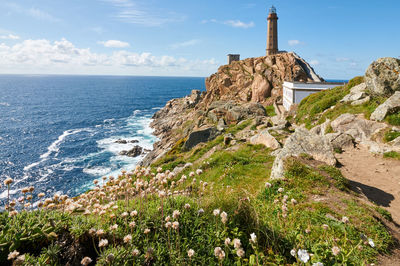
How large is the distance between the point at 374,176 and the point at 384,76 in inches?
498

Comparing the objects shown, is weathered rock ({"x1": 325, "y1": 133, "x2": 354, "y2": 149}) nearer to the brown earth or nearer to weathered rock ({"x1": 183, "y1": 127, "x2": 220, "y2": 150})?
the brown earth

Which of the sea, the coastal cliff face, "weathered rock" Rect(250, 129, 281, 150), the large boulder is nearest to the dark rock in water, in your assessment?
the sea

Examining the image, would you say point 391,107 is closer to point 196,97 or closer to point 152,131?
point 152,131

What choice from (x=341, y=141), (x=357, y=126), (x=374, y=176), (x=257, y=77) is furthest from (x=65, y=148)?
(x=374, y=176)

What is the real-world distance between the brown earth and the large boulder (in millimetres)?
8044

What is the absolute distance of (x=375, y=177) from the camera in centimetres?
1059

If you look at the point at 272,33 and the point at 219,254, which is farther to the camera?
the point at 272,33

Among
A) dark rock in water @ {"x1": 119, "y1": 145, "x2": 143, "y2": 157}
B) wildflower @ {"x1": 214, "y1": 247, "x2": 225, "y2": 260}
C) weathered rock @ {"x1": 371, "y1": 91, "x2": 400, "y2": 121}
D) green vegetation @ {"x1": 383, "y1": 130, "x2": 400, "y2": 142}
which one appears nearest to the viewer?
wildflower @ {"x1": 214, "y1": 247, "x2": 225, "y2": 260}

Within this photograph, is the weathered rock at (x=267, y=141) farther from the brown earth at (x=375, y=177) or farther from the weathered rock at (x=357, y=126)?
the weathered rock at (x=357, y=126)

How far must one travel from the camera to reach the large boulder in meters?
17.9

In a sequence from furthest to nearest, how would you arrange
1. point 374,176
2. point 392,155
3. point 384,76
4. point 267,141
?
point 384,76, point 267,141, point 392,155, point 374,176

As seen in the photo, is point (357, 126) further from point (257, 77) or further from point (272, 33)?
point (272, 33)

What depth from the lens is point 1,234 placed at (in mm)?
3150

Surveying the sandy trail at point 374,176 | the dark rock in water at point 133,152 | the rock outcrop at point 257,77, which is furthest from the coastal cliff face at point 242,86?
the sandy trail at point 374,176
